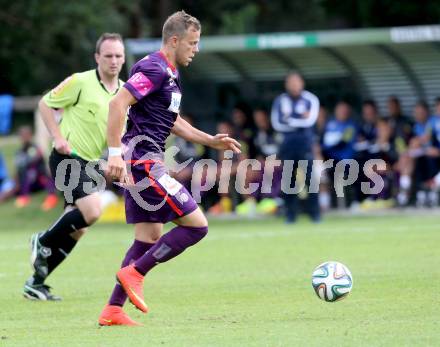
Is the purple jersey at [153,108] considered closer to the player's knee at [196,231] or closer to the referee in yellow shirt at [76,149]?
the player's knee at [196,231]

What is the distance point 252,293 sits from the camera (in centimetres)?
998

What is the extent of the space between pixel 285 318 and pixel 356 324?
667 mm

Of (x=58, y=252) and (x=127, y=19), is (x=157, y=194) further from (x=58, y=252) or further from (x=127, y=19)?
(x=127, y=19)

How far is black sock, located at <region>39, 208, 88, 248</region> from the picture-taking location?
999cm

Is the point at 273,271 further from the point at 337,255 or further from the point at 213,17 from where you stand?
the point at 213,17

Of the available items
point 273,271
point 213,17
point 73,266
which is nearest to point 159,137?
point 273,271

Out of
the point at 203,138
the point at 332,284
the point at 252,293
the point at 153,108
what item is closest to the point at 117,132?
the point at 153,108

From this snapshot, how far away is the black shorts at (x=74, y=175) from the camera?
1005cm

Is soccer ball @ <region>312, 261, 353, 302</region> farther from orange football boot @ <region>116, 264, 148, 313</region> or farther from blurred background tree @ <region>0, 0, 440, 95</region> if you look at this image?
blurred background tree @ <region>0, 0, 440, 95</region>

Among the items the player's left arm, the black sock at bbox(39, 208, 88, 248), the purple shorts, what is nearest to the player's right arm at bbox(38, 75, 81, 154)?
the black sock at bbox(39, 208, 88, 248)

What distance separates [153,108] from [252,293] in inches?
98.7

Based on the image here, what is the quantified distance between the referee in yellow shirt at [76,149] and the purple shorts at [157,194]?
1.87 metres

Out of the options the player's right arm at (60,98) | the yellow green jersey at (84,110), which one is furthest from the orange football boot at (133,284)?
the player's right arm at (60,98)

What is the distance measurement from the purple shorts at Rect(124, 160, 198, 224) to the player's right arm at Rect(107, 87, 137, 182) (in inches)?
11.3
